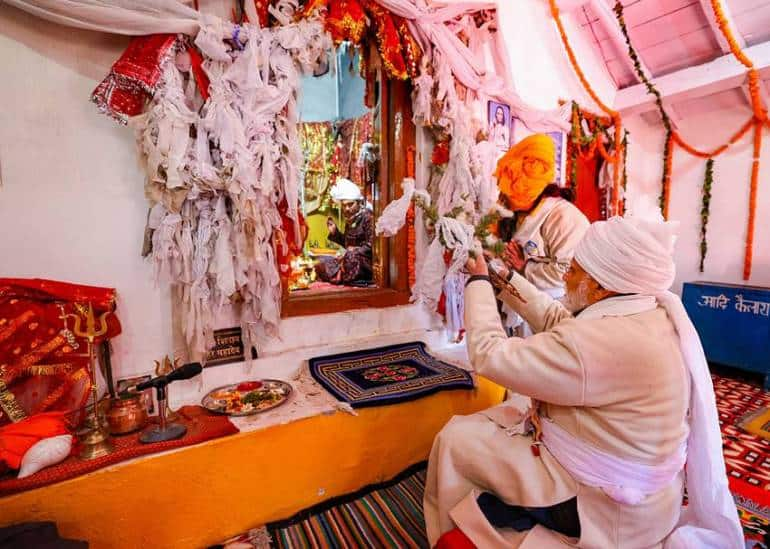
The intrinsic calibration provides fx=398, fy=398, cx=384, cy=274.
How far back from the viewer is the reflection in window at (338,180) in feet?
10.3

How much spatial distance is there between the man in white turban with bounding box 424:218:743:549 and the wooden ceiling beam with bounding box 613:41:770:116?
3.80m

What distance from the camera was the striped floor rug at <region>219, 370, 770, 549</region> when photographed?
1775 mm

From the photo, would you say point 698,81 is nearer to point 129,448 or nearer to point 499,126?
point 499,126

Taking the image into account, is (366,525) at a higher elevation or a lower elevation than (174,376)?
lower

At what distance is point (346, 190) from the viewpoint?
13.0 ft

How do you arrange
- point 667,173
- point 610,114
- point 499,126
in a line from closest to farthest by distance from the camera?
point 499,126, point 610,114, point 667,173

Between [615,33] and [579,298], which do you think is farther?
[615,33]

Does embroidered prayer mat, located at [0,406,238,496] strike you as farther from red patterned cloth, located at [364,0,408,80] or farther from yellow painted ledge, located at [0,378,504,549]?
red patterned cloth, located at [364,0,408,80]

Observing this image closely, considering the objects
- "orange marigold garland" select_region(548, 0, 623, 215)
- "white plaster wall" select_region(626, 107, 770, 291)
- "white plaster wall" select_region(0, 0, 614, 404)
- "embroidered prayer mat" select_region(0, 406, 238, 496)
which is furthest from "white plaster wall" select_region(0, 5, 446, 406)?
"white plaster wall" select_region(626, 107, 770, 291)

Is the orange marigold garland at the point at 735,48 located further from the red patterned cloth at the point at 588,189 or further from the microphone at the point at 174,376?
the microphone at the point at 174,376

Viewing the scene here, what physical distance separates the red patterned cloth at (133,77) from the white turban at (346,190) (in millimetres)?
2213

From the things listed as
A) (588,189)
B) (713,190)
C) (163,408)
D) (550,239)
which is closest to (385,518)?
(163,408)

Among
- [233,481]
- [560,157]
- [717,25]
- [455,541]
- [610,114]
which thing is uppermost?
[717,25]

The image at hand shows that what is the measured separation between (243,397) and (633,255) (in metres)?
1.86
